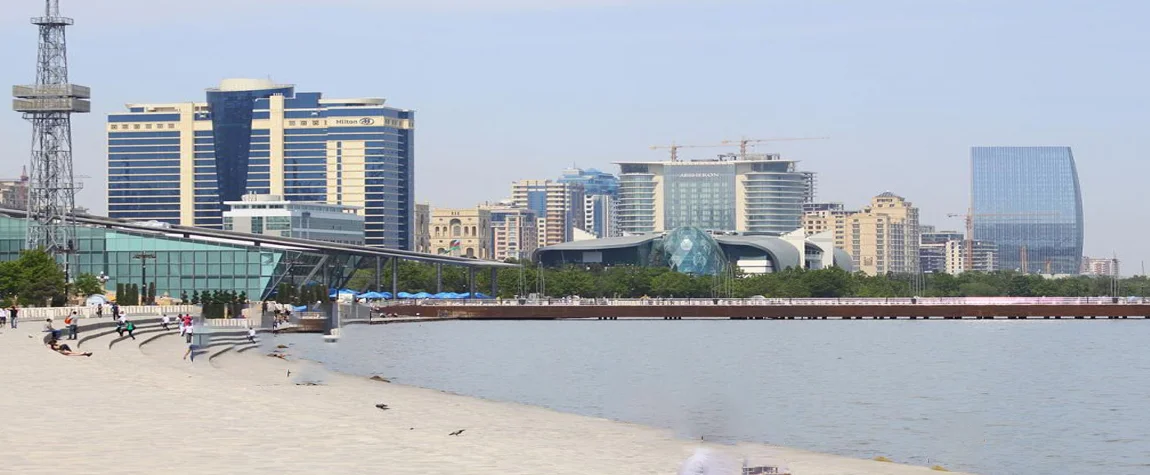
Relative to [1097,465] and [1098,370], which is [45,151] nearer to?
[1098,370]

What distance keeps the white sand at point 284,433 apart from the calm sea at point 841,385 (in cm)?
460

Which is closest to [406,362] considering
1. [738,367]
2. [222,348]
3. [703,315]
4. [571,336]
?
[222,348]

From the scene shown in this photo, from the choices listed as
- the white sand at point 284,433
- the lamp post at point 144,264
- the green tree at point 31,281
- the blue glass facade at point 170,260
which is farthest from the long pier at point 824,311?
the white sand at point 284,433

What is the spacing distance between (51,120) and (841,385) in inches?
2921

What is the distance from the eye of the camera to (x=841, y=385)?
6481 centimetres

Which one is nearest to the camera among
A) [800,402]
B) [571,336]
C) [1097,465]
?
[1097,465]

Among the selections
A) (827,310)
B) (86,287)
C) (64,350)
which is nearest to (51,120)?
(86,287)

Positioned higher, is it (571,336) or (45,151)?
(45,151)

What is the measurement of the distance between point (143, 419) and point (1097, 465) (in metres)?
20.0

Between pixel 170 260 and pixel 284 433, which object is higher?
pixel 170 260

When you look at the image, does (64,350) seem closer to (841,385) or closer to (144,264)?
(841,385)

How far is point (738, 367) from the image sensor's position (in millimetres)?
78312

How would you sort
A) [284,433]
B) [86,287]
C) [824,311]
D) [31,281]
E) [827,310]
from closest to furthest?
[284,433] < [31,281] < [86,287] < [827,310] < [824,311]

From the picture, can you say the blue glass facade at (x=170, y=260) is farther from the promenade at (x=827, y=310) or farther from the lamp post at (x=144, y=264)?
the promenade at (x=827, y=310)
